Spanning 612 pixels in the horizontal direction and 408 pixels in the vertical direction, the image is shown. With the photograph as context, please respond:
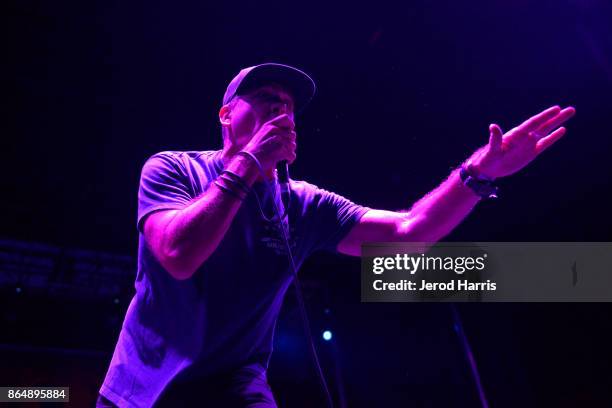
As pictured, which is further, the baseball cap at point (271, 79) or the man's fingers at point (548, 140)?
the baseball cap at point (271, 79)

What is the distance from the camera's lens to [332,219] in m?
1.63

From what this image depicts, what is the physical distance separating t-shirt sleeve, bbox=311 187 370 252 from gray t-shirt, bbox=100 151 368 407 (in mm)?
168

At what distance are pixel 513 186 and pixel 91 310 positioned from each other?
693 cm

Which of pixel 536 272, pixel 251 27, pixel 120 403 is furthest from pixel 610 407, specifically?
pixel 120 403

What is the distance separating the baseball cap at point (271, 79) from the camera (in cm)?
164

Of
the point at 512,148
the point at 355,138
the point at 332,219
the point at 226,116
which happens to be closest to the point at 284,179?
the point at 332,219

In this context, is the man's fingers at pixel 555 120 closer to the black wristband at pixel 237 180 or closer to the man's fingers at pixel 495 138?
the man's fingers at pixel 495 138

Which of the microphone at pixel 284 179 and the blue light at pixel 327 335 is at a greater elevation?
the blue light at pixel 327 335

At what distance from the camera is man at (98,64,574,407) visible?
115 centimetres

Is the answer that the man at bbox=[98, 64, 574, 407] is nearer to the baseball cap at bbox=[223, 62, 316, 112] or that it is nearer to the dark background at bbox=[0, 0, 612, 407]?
the baseball cap at bbox=[223, 62, 316, 112]

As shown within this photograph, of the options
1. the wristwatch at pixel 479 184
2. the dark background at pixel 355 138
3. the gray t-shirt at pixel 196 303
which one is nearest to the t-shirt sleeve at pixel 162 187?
the gray t-shirt at pixel 196 303

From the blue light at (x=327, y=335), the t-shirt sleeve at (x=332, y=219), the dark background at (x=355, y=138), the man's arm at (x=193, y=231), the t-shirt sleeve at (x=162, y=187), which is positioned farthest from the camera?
the blue light at (x=327, y=335)

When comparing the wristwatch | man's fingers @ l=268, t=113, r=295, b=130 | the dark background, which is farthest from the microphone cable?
the dark background

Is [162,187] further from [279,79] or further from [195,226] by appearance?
[279,79]
